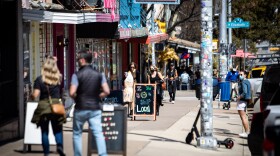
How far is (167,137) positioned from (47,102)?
5359 mm

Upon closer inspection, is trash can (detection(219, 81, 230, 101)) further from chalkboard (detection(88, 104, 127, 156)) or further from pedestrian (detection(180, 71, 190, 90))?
pedestrian (detection(180, 71, 190, 90))

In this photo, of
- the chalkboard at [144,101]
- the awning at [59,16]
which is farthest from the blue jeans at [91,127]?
the chalkboard at [144,101]

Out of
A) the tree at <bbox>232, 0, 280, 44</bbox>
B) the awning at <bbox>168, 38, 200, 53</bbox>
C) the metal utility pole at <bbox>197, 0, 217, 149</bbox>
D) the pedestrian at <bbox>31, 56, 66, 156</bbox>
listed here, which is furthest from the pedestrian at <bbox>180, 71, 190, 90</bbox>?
the pedestrian at <bbox>31, 56, 66, 156</bbox>

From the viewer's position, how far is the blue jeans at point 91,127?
10.4m

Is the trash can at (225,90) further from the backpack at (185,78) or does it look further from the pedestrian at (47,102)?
the backpack at (185,78)

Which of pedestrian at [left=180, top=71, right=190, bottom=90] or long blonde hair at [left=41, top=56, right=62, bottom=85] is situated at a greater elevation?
long blonde hair at [left=41, top=56, right=62, bottom=85]

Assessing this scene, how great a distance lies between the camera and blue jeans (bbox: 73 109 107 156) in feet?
34.2

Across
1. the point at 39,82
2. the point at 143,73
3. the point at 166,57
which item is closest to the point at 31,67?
the point at 39,82

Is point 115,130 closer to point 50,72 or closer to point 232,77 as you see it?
point 50,72

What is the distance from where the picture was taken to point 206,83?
14.3m

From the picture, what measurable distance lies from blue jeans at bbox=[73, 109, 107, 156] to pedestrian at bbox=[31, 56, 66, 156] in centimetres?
62

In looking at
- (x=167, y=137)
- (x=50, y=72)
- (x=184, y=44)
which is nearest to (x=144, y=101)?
(x=167, y=137)

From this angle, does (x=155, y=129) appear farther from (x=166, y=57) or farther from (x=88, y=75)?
(x=166, y=57)

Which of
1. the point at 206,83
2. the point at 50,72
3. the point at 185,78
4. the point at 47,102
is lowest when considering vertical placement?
the point at 185,78
